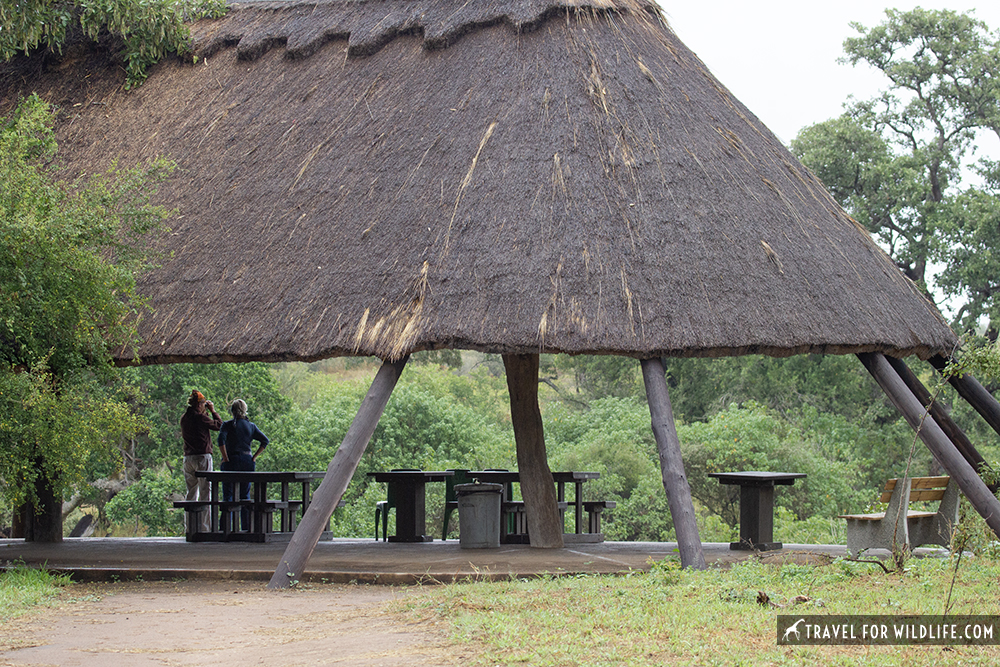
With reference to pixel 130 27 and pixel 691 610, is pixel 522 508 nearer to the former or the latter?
pixel 691 610

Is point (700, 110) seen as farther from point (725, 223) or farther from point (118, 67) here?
point (118, 67)

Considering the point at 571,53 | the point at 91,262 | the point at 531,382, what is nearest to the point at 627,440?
the point at 531,382

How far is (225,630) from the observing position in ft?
19.5

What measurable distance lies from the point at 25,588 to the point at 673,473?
466cm

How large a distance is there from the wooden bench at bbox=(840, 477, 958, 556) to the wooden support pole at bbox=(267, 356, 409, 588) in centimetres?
381

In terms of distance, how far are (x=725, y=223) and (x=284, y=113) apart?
4636mm

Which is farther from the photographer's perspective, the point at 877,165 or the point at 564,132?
the point at 877,165

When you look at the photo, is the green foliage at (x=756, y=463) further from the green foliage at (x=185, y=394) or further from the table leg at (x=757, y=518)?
the table leg at (x=757, y=518)

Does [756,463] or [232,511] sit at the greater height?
[756,463]

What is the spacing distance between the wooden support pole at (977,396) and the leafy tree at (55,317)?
277 inches

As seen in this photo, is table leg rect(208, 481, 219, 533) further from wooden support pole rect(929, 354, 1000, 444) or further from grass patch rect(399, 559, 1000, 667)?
wooden support pole rect(929, 354, 1000, 444)

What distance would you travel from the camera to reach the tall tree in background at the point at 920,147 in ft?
63.0

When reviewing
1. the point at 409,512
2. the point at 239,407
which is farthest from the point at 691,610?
the point at 239,407

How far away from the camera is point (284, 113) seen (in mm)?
10461
